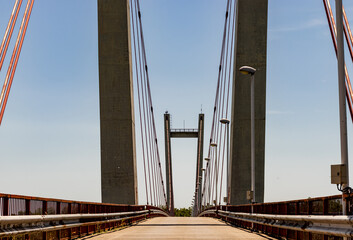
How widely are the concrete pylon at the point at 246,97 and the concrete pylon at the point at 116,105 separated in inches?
230

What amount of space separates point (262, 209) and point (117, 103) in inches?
496

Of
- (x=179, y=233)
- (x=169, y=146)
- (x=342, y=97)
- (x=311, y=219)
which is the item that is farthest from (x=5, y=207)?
(x=169, y=146)

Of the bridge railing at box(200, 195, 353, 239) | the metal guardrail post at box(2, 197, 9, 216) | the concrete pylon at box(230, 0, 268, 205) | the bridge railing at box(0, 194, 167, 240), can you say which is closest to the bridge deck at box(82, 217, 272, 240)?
the bridge railing at box(0, 194, 167, 240)

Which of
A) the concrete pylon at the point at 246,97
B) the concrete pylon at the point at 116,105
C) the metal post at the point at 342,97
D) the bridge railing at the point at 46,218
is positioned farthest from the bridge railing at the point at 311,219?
the concrete pylon at the point at 246,97

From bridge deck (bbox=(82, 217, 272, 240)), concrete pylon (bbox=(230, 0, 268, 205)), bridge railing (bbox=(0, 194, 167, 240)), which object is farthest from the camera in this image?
concrete pylon (bbox=(230, 0, 268, 205))

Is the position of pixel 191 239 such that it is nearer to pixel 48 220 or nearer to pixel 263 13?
pixel 48 220

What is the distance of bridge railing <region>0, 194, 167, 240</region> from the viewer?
909 cm

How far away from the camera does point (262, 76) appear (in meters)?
31.3

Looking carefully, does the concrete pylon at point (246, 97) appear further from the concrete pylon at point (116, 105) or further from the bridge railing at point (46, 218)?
the bridge railing at point (46, 218)

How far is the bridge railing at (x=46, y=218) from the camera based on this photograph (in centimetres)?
909

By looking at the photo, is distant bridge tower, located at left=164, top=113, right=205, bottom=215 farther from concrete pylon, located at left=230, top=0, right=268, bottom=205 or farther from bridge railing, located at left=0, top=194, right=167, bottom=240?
bridge railing, located at left=0, top=194, right=167, bottom=240

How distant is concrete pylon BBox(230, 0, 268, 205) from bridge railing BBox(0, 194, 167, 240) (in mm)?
15119

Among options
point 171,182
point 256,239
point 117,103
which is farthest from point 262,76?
point 171,182

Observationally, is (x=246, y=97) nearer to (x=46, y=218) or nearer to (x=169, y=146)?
(x=46, y=218)
